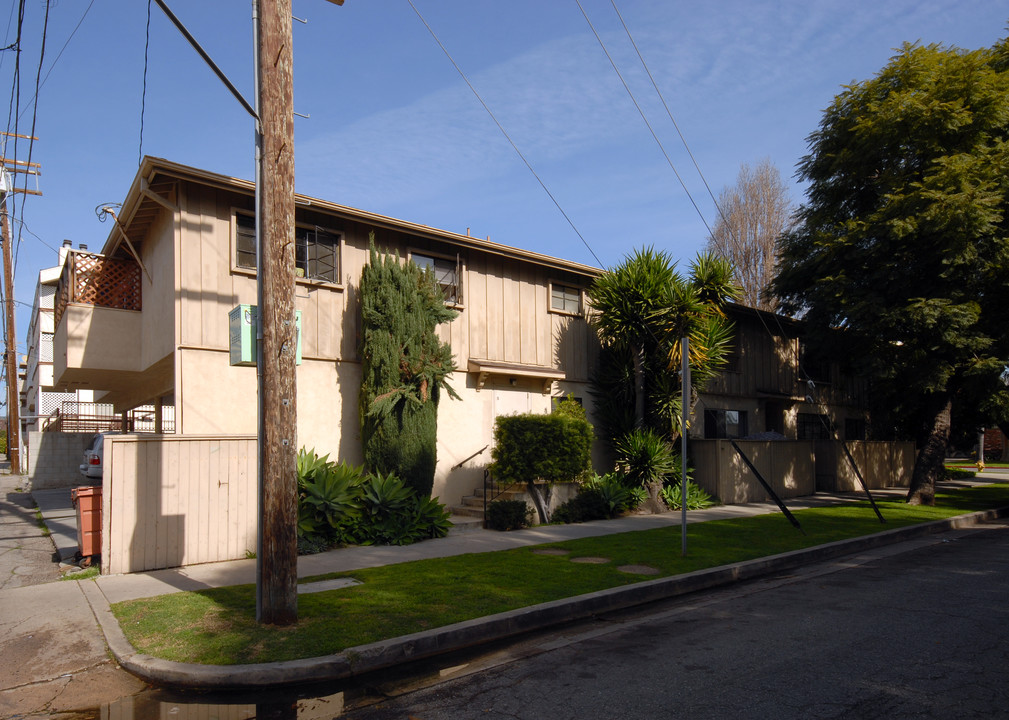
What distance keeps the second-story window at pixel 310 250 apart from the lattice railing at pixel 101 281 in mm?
3404

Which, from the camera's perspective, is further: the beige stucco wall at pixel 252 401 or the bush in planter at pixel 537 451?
the bush in planter at pixel 537 451

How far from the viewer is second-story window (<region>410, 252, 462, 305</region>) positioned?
14984mm

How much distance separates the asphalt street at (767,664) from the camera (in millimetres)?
4914

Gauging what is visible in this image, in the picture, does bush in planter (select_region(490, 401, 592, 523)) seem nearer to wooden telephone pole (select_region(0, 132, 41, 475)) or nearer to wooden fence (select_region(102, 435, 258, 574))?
wooden fence (select_region(102, 435, 258, 574))

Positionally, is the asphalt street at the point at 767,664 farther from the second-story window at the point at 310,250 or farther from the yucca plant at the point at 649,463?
the second-story window at the point at 310,250

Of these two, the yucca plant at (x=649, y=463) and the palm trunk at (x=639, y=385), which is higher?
the palm trunk at (x=639, y=385)

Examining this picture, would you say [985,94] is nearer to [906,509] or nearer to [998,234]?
[998,234]

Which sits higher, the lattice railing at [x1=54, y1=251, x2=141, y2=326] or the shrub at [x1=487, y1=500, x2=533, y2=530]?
the lattice railing at [x1=54, y1=251, x2=141, y2=326]

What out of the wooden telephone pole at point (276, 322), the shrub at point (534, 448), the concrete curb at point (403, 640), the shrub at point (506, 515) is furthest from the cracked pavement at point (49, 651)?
the shrub at point (534, 448)

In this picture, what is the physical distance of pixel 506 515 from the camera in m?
13.1

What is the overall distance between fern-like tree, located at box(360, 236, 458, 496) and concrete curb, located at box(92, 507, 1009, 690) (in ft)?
16.6

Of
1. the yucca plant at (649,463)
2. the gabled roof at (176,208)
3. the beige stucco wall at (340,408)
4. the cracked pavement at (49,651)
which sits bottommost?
the cracked pavement at (49,651)

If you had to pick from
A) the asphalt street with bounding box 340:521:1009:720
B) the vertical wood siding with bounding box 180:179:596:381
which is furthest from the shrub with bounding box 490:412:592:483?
the asphalt street with bounding box 340:521:1009:720

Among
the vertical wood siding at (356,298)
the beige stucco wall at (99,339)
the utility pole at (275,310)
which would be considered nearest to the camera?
the utility pole at (275,310)
